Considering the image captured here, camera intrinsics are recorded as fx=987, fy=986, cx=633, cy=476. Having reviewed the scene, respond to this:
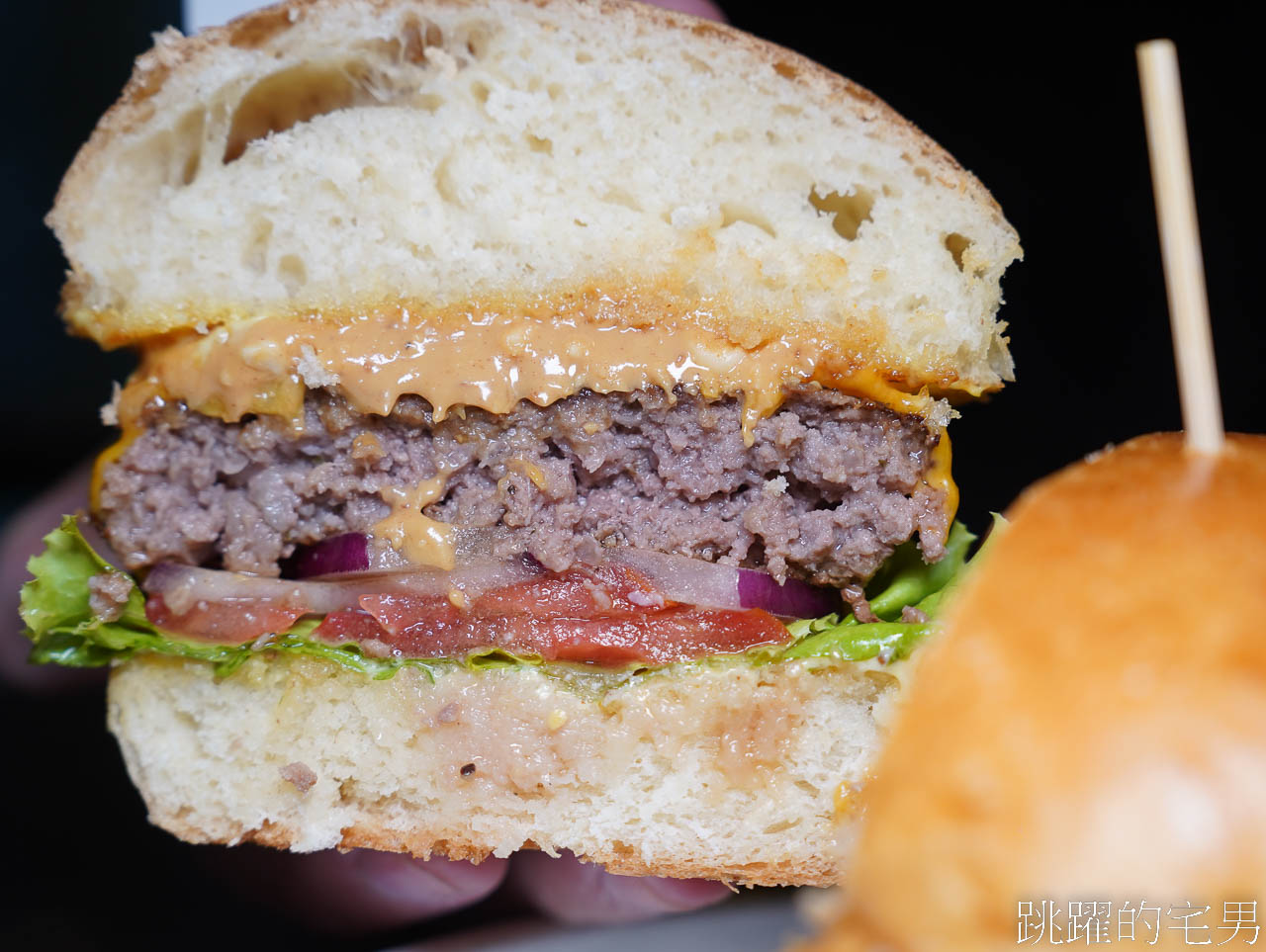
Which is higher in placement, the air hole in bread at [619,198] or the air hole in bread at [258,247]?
the air hole in bread at [619,198]

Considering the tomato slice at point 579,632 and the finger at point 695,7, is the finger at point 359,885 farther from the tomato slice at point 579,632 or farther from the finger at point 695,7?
the finger at point 695,7

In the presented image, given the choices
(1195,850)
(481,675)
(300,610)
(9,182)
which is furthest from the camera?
(9,182)

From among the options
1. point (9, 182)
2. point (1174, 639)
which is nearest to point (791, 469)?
point (1174, 639)

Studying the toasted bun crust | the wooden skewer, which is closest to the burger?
the wooden skewer

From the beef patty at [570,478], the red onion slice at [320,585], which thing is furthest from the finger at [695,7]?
the red onion slice at [320,585]

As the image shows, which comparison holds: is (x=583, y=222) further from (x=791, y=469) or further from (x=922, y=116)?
(x=922, y=116)

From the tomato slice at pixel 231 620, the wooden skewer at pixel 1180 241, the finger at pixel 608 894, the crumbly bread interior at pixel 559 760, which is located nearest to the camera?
the wooden skewer at pixel 1180 241

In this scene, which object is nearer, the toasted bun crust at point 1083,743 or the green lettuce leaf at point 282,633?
the toasted bun crust at point 1083,743
